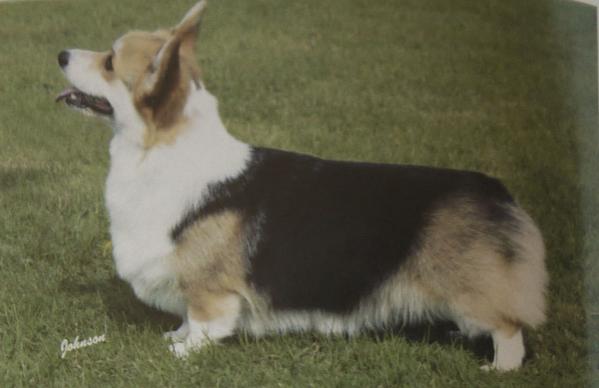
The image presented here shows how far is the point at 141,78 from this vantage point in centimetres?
208

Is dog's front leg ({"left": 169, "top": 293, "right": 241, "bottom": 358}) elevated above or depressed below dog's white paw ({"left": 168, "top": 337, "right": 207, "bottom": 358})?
above

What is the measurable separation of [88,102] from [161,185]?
0.30 metres

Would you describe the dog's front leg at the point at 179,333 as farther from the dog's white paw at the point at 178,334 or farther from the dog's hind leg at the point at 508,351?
the dog's hind leg at the point at 508,351

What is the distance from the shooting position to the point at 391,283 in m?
2.21

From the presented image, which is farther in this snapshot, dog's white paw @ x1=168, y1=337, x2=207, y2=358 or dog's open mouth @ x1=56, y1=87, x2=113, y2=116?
dog's white paw @ x1=168, y1=337, x2=207, y2=358

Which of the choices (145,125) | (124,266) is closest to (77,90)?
(145,125)

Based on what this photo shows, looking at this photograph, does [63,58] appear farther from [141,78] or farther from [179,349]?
[179,349]

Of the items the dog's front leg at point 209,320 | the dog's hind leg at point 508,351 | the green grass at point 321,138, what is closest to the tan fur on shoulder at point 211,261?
the dog's front leg at point 209,320

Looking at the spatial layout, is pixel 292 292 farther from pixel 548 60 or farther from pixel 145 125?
pixel 548 60

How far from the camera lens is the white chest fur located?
2.16m

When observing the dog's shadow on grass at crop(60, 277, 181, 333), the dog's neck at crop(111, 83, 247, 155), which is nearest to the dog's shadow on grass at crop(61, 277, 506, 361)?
the dog's shadow on grass at crop(60, 277, 181, 333)

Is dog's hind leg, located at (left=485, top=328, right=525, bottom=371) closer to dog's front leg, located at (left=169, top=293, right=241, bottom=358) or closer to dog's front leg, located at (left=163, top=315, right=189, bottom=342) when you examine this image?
dog's front leg, located at (left=169, top=293, right=241, bottom=358)

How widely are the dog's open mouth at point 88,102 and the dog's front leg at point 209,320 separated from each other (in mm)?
597

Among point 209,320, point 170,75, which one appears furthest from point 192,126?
point 209,320
